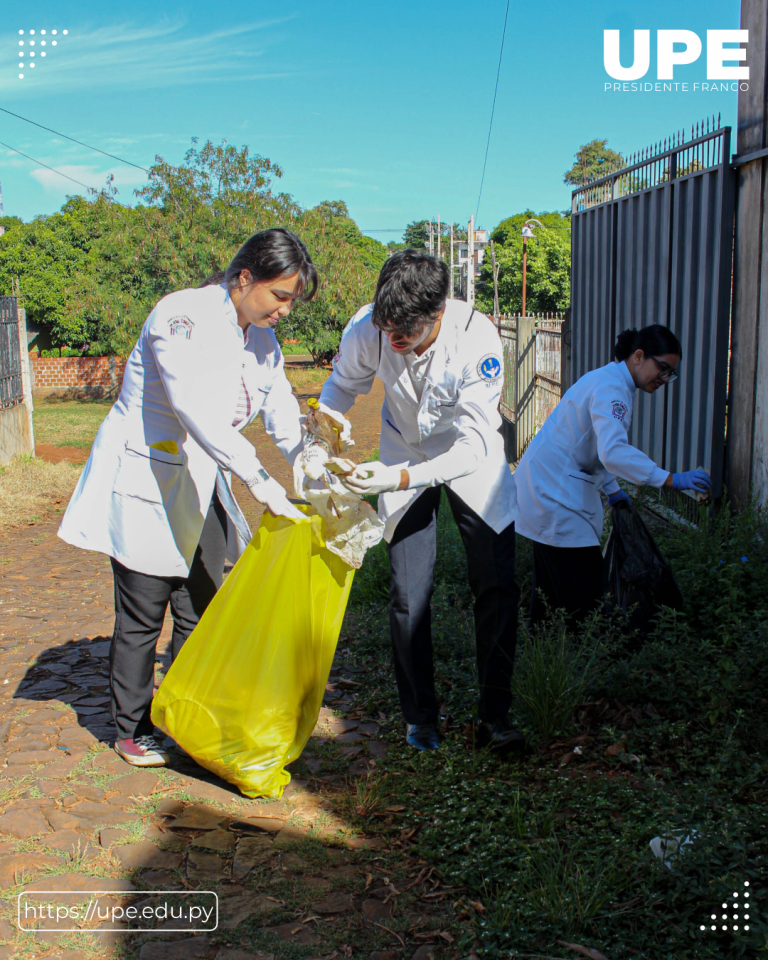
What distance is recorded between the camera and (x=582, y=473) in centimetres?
354

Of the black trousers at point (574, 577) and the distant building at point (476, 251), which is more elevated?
the distant building at point (476, 251)

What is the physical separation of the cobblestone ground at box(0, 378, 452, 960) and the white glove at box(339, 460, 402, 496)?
3.41 feet

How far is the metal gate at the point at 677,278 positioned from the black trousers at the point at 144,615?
106 inches

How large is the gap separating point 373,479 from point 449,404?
0.43m

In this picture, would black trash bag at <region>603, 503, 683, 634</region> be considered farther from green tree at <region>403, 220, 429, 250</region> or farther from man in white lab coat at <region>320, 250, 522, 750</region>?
green tree at <region>403, 220, 429, 250</region>

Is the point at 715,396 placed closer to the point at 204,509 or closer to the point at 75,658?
the point at 204,509

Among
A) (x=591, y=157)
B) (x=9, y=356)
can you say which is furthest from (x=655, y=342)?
(x=591, y=157)

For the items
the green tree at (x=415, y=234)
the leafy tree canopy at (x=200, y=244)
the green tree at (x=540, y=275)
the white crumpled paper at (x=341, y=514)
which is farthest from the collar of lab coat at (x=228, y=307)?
the green tree at (x=415, y=234)

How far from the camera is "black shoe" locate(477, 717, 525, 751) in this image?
2883mm

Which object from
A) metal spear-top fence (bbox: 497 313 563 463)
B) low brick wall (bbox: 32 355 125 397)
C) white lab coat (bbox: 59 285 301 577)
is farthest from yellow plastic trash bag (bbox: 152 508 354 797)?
low brick wall (bbox: 32 355 125 397)

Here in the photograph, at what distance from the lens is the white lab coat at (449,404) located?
2.71 m

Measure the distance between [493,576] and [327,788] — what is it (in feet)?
3.03

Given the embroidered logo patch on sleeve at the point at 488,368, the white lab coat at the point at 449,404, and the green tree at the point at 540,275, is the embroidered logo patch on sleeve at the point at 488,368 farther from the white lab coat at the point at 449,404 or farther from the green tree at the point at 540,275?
the green tree at the point at 540,275

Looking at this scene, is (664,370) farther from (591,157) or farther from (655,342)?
(591,157)
